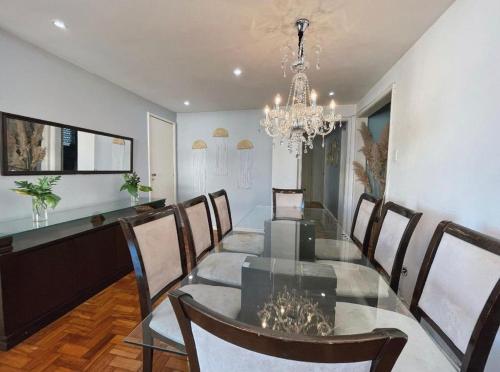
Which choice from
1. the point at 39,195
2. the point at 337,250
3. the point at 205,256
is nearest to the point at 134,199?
the point at 39,195

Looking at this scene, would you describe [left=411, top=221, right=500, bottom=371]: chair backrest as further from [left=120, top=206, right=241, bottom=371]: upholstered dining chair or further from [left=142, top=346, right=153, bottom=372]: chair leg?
[left=142, top=346, right=153, bottom=372]: chair leg

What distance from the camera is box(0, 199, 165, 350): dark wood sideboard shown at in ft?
5.21

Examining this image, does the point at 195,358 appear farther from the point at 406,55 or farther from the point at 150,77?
the point at 150,77

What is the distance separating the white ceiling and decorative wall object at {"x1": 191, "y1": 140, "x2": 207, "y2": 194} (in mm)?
1914

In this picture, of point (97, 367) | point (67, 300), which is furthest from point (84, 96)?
point (97, 367)

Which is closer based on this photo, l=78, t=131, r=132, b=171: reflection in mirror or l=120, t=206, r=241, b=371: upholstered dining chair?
l=120, t=206, r=241, b=371: upholstered dining chair

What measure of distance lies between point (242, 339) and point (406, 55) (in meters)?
2.73

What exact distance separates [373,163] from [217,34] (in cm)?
258

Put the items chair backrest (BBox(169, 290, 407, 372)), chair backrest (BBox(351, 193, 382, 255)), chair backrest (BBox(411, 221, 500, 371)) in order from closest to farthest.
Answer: chair backrest (BBox(169, 290, 407, 372)) < chair backrest (BBox(411, 221, 500, 371)) < chair backrest (BBox(351, 193, 382, 255))

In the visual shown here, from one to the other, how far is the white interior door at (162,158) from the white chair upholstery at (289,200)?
2.23 metres

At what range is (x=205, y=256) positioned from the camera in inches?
74.2

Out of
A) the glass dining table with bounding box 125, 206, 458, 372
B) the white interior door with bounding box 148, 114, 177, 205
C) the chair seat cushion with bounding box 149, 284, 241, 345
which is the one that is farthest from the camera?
the white interior door with bounding box 148, 114, 177, 205

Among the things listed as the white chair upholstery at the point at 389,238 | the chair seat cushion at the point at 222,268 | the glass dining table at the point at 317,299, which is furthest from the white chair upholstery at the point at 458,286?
the chair seat cushion at the point at 222,268

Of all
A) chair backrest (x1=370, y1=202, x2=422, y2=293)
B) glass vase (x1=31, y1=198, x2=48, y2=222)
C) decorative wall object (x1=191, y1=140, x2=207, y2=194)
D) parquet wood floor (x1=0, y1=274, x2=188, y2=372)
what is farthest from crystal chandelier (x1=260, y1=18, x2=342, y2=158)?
decorative wall object (x1=191, y1=140, x2=207, y2=194)
